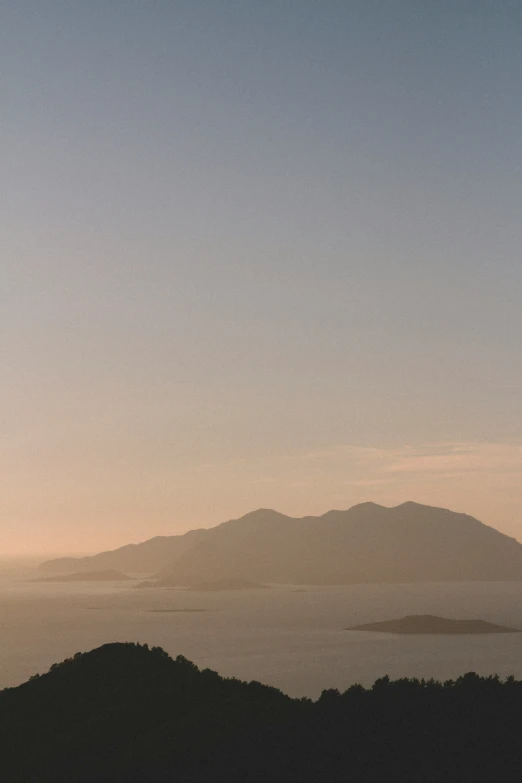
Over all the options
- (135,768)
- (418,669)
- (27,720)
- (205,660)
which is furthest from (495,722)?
(205,660)

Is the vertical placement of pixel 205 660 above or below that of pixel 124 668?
below

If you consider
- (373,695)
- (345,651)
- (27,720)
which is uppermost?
(373,695)

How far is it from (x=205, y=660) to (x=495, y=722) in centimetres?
15237

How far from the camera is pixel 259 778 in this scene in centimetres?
3020

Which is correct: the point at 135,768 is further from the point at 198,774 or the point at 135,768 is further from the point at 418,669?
the point at 418,669

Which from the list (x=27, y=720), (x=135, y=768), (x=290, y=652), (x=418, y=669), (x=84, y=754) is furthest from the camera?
(x=290, y=652)

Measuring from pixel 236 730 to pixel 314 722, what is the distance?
3.62 metres

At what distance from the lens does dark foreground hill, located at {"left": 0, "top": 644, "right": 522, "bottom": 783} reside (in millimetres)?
30438

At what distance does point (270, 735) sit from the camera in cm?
3388

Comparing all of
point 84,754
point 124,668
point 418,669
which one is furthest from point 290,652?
point 84,754

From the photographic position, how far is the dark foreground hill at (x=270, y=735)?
30.4m

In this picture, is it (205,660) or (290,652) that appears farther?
(290,652)

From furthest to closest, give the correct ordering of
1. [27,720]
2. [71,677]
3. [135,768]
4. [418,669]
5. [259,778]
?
[418,669] → [71,677] → [27,720] → [135,768] → [259,778]

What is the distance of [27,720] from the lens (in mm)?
48625
